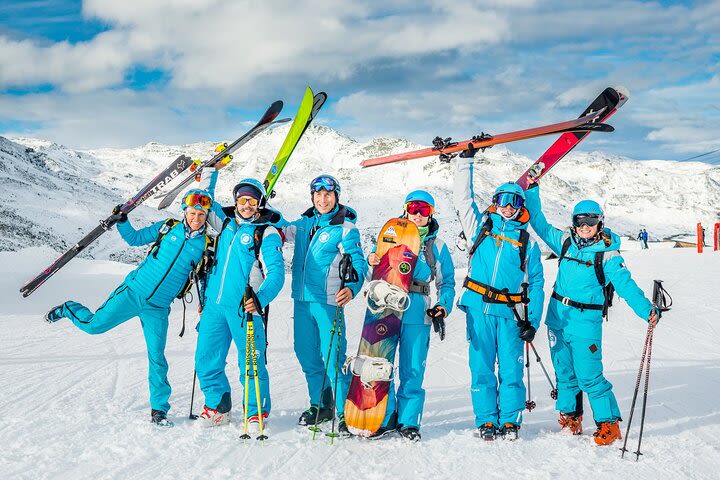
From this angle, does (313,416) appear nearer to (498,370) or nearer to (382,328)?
(382,328)

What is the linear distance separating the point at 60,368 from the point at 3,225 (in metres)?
52.5

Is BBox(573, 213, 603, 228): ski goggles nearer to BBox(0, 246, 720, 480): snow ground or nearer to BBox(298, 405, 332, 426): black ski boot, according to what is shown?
BBox(0, 246, 720, 480): snow ground

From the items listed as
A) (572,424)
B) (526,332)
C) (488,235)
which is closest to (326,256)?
(488,235)

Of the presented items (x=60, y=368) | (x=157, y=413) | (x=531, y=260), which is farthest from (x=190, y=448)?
(x=60, y=368)

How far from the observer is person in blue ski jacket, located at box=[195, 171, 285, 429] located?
4.90 meters

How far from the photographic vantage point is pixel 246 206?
4977 mm

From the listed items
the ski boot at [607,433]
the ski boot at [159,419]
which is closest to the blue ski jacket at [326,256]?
the ski boot at [159,419]

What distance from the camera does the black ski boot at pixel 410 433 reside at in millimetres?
4770

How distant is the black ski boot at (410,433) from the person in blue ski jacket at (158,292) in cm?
215

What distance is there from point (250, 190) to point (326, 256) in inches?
36.2

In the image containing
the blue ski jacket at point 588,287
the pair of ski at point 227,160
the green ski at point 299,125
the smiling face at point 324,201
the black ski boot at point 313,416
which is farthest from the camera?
the green ski at point 299,125

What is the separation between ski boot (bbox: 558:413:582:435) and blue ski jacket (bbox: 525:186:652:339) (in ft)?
2.73

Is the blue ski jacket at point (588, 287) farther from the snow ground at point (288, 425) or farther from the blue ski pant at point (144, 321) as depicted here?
the blue ski pant at point (144, 321)

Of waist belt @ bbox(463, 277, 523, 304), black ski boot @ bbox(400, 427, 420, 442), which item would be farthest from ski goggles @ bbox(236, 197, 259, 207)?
black ski boot @ bbox(400, 427, 420, 442)
